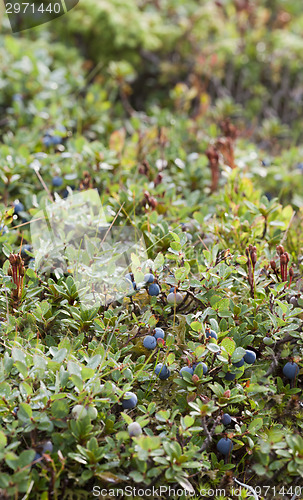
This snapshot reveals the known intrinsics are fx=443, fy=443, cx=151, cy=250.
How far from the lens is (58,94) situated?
310 centimetres

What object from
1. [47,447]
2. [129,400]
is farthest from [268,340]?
[47,447]

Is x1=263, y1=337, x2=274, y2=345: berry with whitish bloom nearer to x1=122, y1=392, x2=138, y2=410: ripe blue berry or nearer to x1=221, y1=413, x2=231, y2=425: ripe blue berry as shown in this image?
x1=221, y1=413, x2=231, y2=425: ripe blue berry

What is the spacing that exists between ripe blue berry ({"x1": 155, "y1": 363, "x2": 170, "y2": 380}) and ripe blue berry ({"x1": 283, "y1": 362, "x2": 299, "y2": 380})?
0.41 metres

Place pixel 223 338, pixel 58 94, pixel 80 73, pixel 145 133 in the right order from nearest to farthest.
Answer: pixel 223 338, pixel 145 133, pixel 58 94, pixel 80 73

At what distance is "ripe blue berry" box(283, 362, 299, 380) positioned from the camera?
1.52m

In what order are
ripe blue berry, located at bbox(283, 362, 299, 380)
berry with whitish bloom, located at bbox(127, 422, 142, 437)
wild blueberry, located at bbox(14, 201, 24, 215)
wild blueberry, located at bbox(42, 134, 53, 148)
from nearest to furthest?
berry with whitish bloom, located at bbox(127, 422, 142, 437) → ripe blue berry, located at bbox(283, 362, 299, 380) → wild blueberry, located at bbox(14, 201, 24, 215) → wild blueberry, located at bbox(42, 134, 53, 148)

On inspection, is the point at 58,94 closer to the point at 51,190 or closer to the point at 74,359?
the point at 51,190

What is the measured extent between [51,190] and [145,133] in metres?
0.89

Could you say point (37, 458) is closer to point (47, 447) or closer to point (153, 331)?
point (47, 447)

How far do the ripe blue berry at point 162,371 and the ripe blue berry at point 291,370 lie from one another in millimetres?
413

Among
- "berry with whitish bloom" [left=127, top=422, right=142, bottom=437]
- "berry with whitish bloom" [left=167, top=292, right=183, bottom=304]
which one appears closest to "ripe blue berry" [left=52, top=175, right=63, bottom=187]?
"berry with whitish bloom" [left=167, top=292, right=183, bottom=304]

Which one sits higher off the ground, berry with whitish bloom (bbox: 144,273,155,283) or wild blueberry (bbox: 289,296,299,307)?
berry with whitish bloom (bbox: 144,273,155,283)

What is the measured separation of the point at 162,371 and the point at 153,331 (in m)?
0.15

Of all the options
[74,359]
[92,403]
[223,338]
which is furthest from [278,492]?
[74,359]
